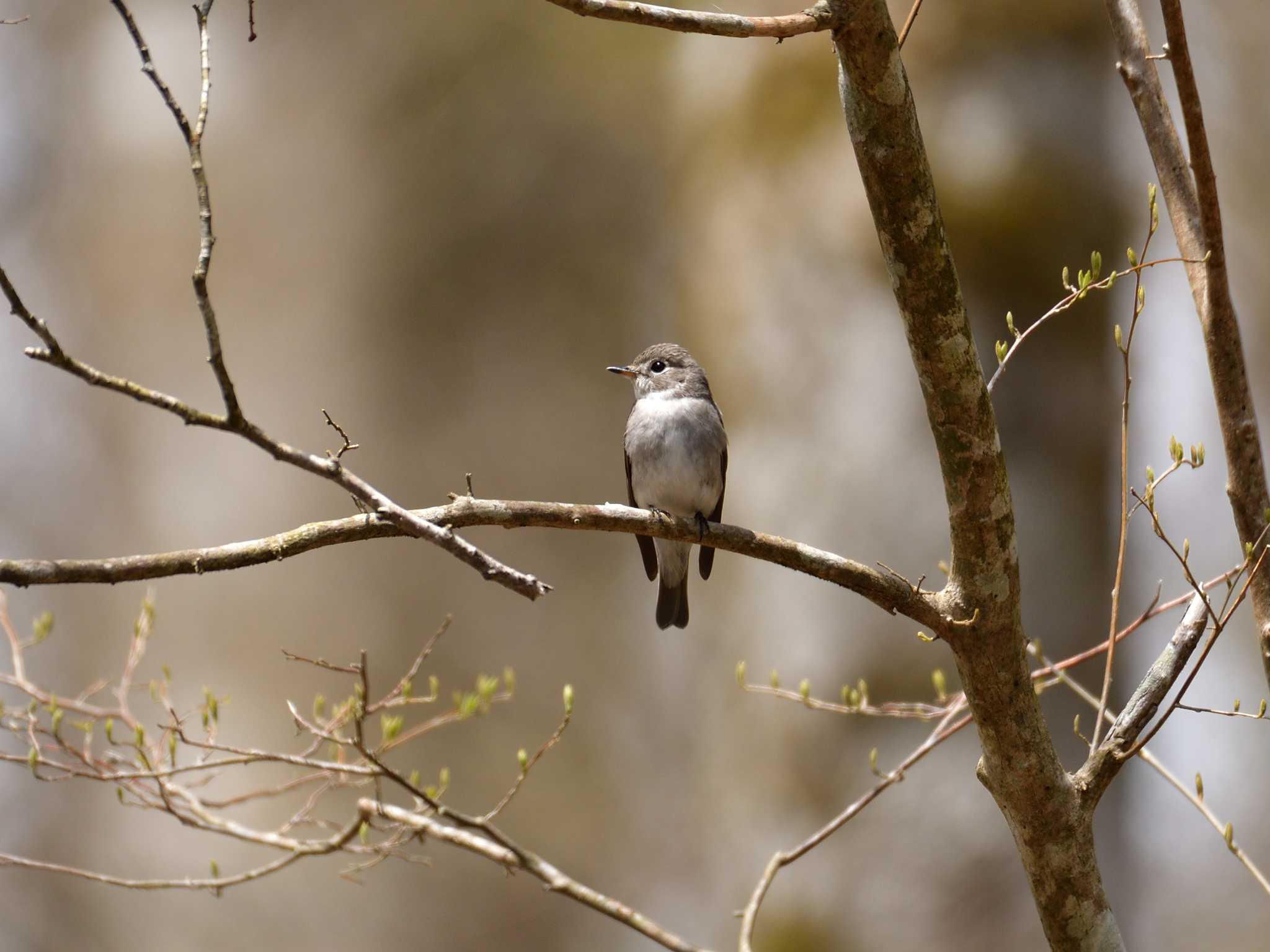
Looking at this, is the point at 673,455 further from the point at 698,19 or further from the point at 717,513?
the point at 698,19

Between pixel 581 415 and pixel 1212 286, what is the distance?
19.7 ft

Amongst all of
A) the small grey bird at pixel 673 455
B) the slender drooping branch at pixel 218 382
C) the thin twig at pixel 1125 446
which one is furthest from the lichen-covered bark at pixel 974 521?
the small grey bird at pixel 673 455

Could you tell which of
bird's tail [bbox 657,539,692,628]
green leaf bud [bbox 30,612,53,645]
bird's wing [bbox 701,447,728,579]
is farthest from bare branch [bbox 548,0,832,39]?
bird's tail [bbox 657,539,692,628]

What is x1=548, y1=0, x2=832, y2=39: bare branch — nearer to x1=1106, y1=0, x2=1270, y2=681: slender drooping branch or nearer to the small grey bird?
x1=1106, y1=0, x2=1270, y2=681: slender drooping branch

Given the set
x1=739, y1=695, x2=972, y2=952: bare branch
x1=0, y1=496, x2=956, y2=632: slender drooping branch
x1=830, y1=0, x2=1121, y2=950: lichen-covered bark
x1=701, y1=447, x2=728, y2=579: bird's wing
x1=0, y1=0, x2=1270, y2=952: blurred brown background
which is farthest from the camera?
x1=0, y1=0, x2=1270, y2=952: blurred brown background

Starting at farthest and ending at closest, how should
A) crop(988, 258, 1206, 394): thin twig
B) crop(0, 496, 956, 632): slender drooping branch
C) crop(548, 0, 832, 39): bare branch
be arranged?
crop(988, 258, 1206, 394): thin twig, crop(548, 0, 832, 39): bare branch, crop(0, 496, 956, 632): slender drooping branch

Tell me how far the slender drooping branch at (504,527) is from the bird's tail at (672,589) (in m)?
2.21

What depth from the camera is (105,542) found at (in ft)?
24.9

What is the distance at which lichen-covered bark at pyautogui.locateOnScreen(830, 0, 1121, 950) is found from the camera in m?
2.07

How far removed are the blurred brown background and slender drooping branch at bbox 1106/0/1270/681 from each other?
317 cm

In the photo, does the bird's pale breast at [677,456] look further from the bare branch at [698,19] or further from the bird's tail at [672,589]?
the bare branch at [698,19]

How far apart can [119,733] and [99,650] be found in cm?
71

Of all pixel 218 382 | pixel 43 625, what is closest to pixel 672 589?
pixel 43 625

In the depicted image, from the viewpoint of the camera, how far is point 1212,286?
7.88 feet
